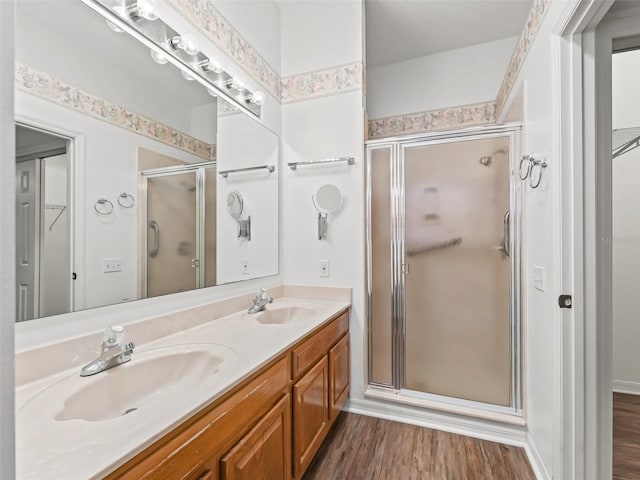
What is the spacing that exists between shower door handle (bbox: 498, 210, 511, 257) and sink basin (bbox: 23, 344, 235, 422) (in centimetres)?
174

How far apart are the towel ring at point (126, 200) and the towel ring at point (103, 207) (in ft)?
0.13

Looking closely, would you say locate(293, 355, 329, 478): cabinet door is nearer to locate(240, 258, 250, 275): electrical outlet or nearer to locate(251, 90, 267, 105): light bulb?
locate(240, 258, 250, 275): electrical outlet

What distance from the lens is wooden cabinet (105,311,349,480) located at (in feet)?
2.43

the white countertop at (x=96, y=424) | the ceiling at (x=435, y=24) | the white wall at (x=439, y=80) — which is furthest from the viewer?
the white wall at (x=439, y=80)

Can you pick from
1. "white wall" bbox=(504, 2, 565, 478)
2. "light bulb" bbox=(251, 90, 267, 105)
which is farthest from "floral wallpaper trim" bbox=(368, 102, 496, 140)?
"light bulb" bbox=(251, 90, 267, 105)

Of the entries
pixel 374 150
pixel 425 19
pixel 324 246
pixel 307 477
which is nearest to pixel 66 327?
pixel 307 477

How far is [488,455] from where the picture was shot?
1733 mm

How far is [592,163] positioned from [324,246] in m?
1.51

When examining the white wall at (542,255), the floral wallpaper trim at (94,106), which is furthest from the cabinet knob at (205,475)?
the white wall at (542,255)

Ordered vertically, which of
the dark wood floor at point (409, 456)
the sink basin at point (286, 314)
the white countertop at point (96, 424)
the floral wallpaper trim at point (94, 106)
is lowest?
the dark wood floor at point (409, 456)

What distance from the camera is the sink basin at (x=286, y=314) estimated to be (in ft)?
6.27

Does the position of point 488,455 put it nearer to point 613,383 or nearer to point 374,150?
point 613,383

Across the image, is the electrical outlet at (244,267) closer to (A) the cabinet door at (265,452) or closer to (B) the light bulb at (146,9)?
(A) the cabinet door at (265,452)

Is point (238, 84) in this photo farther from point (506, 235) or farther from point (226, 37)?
point (506, 235)
